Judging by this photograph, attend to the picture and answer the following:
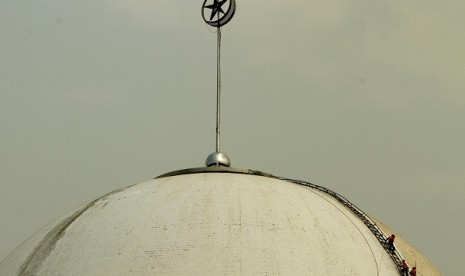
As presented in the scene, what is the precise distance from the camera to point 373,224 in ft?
82.7

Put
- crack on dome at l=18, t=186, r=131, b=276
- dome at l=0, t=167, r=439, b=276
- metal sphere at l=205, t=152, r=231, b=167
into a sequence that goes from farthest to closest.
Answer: metal sphere at l=205, t=152, r=231, b=167
crack on dome at l=18, t=186, r=131, b=276
dome at l=0, t=167, r=439, b=276

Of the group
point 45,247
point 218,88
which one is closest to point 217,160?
point 218,88

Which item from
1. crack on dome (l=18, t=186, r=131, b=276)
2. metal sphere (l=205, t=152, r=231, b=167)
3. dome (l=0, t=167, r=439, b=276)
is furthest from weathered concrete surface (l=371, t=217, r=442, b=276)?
crack on dome (l=18, t=186, r=131, b=276)

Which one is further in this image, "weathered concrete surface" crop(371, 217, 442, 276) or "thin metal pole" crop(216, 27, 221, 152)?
"thin metal pole" crop(216, 27, 221, 152)

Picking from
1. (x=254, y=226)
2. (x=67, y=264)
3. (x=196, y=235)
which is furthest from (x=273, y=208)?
(x=67, y=264)

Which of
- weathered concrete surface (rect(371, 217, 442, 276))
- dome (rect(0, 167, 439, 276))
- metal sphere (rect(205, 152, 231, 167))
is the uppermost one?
metal sphere (rect(205, 152, 231, 167))

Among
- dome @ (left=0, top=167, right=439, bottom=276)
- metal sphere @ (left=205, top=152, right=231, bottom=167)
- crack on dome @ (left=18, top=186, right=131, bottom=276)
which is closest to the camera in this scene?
dome @ (left=0, top=167, right=439, bottom=276)

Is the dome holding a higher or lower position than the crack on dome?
higher

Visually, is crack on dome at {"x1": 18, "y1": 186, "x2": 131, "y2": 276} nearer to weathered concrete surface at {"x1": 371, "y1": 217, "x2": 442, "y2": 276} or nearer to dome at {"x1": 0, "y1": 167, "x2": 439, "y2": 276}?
dome at {"x1": 0, "y1": 167, "x2": 439, "y2": 276}

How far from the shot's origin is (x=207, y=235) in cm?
2128

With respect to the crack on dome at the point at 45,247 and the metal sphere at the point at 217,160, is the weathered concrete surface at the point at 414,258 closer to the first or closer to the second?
the metal sphere at the point at 217,160

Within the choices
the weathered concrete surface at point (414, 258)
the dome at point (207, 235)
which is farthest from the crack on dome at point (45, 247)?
the weathered concrete surface at point (414, 258)

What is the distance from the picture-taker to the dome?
20641mm

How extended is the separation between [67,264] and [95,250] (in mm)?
851
